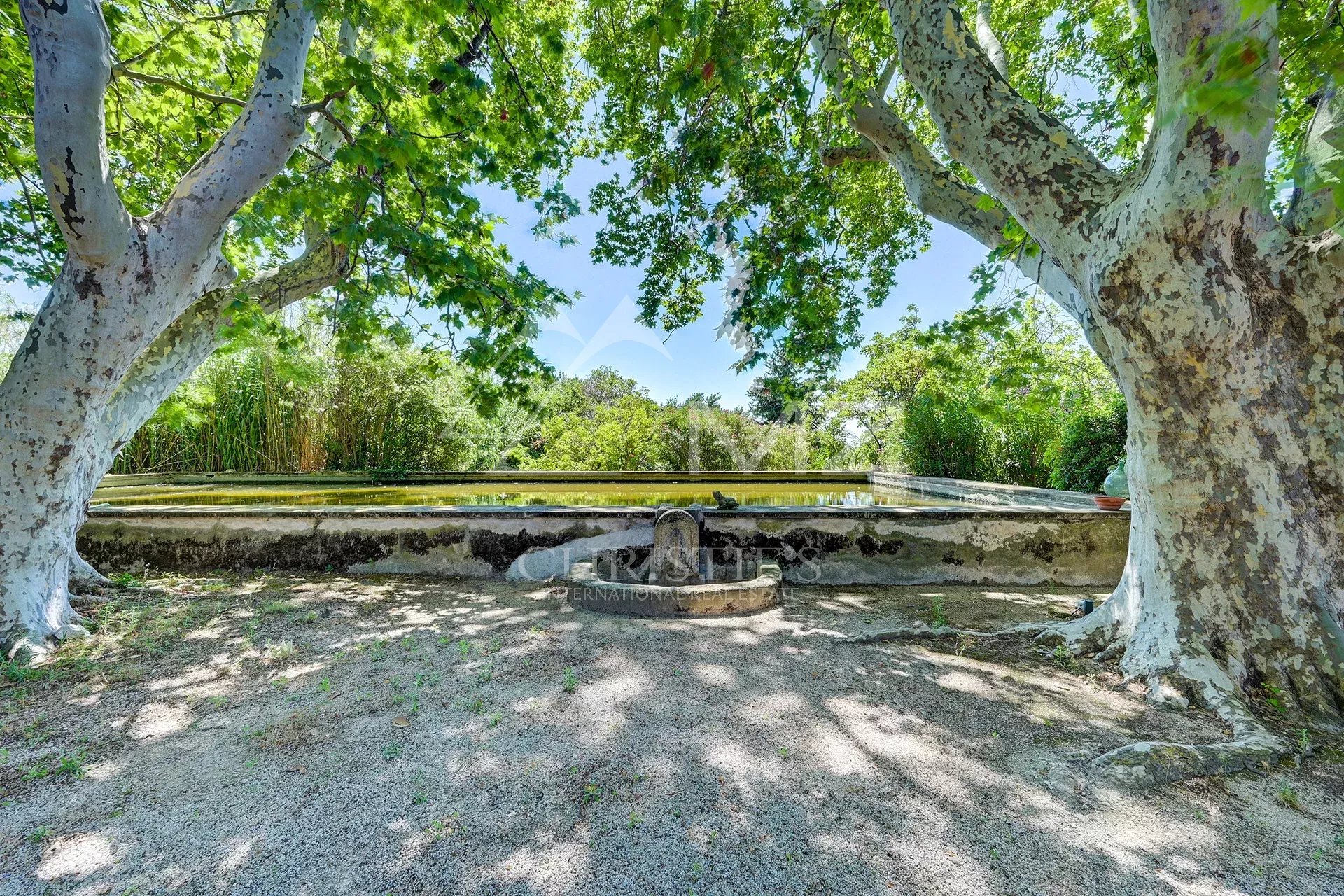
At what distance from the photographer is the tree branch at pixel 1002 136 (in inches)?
106

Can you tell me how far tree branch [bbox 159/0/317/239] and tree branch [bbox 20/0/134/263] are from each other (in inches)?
15.1

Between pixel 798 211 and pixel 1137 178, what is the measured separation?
9.06 feet

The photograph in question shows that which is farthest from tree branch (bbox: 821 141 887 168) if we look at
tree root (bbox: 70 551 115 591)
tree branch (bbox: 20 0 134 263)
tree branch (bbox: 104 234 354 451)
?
tree root (bbox: 70 551 115 591)

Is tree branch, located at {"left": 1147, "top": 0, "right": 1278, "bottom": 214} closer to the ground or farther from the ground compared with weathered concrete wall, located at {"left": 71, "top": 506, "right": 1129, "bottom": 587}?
farther from the ground

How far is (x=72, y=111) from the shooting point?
2.47m

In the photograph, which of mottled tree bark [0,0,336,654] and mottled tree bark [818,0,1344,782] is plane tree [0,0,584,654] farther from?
mottled tree bark [818,0,1344,782]

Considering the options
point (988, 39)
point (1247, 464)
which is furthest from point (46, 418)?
point (988, 39)

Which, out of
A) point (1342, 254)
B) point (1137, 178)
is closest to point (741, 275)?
point (1137, 178)

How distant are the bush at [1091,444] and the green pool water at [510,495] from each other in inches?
78.8

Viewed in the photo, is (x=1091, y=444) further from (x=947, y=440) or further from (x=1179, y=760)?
(x=1179, y=760)

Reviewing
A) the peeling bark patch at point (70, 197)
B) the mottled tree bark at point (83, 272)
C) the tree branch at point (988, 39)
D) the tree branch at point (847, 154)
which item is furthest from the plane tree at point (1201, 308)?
the peeling bark patch at point (70, 197)

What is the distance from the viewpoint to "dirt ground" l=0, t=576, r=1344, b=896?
1.35m

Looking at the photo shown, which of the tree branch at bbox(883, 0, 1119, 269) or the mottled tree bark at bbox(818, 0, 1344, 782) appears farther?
the tree branch at bbox(883, 0, 1119, 269)

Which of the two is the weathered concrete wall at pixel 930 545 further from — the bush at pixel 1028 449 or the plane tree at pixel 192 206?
the bush at pixel 1028 449
